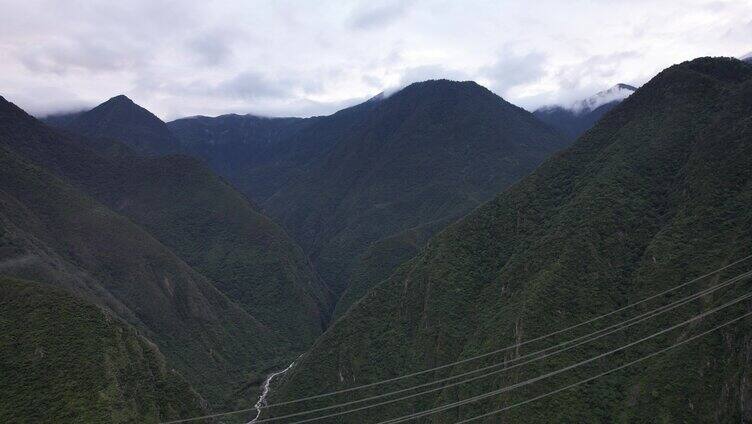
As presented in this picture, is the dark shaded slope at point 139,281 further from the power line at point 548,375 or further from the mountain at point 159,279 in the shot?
the power line at point 548,375

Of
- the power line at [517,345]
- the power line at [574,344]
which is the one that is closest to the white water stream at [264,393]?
the power line at [517,345]

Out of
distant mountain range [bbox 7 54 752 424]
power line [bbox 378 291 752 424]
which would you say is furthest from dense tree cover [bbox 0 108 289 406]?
power line [bbox 378 291 752 424]

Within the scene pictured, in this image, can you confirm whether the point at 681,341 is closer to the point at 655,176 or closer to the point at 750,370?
the point at 750,370

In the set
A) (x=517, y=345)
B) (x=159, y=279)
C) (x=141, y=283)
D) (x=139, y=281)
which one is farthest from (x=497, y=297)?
(x=159, y=279)

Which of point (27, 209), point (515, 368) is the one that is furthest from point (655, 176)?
point (27, 209)

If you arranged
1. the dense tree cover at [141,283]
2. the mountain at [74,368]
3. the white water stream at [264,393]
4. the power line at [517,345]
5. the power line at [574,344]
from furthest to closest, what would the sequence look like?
the dense tree cover at [141,283]
the white water stream at [264,393]
the power line at [517,345]
the power line at [574,344]
the mountain at [74,368]

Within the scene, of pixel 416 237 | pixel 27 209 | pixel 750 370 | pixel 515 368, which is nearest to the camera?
pixel 750 370
